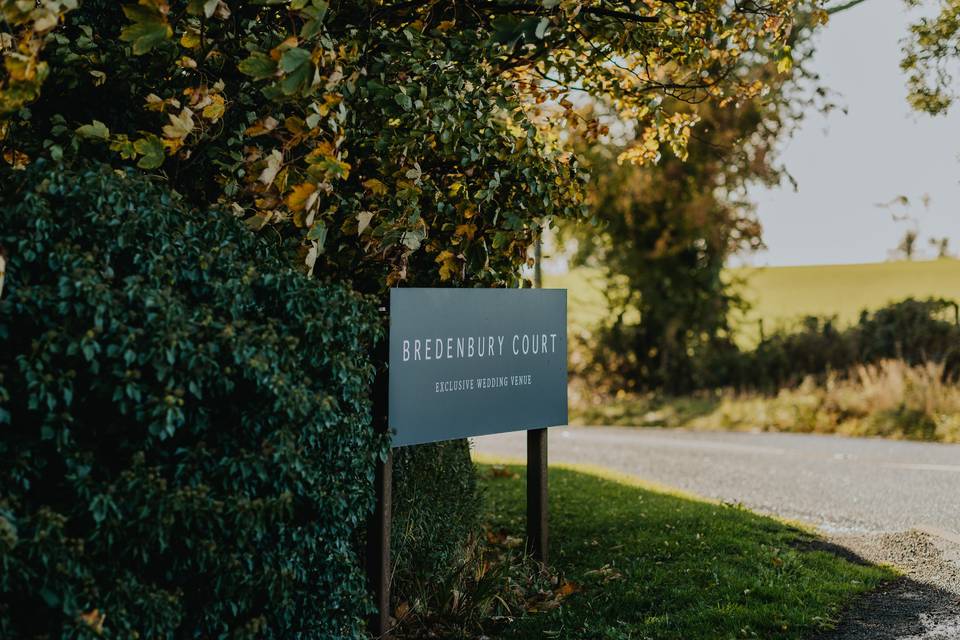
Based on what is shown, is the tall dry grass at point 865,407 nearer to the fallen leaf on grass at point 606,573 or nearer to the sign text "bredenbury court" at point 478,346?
the fallen leaf on grass at point 606,573

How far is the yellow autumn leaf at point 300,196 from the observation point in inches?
177

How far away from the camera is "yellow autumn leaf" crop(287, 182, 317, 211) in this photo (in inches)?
177

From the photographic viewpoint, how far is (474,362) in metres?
5.71

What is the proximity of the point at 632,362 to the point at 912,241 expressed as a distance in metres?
21.4

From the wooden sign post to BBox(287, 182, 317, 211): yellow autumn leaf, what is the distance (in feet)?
2.69

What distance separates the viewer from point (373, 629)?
5.08 metres

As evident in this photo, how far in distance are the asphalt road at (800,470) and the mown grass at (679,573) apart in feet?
3.98

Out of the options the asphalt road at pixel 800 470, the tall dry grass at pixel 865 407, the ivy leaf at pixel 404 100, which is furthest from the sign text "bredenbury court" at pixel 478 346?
the tall dry grass at pixel 865 407

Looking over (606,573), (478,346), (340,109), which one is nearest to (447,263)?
(478,346)

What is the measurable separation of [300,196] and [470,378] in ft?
5.52

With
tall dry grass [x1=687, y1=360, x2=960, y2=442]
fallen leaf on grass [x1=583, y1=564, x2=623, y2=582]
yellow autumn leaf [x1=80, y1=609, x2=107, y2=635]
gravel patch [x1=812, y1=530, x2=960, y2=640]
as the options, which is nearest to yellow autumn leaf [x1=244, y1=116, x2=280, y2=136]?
yellow autumn leaf [x1=80, y1=609, x2=107, y2=635]

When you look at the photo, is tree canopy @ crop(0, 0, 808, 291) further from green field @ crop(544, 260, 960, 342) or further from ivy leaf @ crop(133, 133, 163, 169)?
green field @ crop(544, 260, 960, 342)

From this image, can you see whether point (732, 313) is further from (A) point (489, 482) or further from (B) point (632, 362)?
(A) point (489, 482)

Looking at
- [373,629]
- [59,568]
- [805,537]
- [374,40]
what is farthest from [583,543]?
[59,568]
